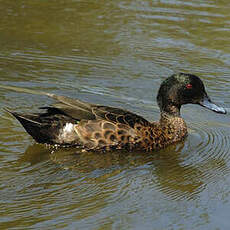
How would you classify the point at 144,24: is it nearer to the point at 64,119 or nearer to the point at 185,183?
the point at 64,119

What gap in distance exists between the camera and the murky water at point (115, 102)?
5352 mm

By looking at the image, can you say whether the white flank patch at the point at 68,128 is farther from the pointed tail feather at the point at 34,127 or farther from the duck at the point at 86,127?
the pointed tail feather at the point at 34,127

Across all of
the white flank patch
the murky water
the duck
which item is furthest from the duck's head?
the white flank patch

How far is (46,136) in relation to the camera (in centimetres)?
686

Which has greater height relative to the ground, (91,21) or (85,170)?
(91,21)

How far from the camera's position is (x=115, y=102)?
8.34 m

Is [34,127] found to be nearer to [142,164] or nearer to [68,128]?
[68,128]

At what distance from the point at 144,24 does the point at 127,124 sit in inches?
201

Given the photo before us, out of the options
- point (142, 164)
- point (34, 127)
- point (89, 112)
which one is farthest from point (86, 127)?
point (142, 164)

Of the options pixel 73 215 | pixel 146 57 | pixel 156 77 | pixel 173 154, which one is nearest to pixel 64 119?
pixel 173 154

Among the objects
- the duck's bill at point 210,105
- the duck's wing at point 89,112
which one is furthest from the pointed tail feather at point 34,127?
the duck's bill at point 210,105

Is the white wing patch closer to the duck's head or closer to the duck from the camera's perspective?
the duck

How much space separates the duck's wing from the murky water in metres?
0.38

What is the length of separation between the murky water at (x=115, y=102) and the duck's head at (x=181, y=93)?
40 cm
